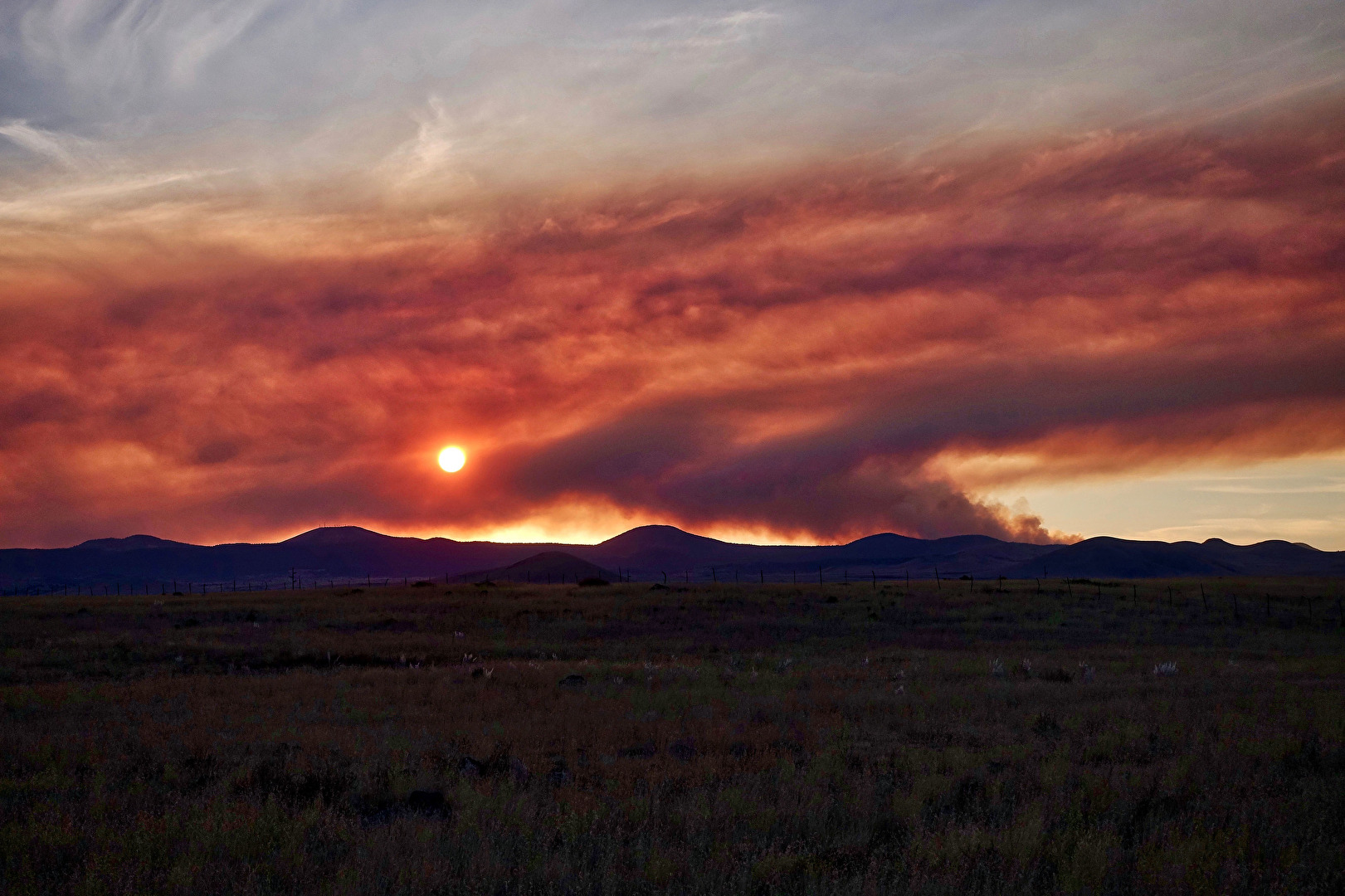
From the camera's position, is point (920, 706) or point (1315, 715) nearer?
point (1315, 715)

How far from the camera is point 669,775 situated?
12.5 meters

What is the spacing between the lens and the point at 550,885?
8070 millimetres

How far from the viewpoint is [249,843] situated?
9.38m

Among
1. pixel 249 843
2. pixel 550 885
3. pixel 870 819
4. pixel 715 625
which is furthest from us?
pixel 715 625

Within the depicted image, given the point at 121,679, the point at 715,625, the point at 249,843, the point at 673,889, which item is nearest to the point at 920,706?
the point at 673,889

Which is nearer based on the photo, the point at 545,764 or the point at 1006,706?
the point at 545,764

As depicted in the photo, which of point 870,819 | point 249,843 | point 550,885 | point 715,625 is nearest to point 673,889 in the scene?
point 550,885

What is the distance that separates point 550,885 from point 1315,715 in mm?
16465

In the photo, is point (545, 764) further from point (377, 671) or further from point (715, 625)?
point (715, 625)

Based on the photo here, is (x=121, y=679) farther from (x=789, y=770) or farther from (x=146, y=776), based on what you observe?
(x=789, y=770)

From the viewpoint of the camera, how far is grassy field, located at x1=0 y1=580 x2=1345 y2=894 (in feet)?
28.6

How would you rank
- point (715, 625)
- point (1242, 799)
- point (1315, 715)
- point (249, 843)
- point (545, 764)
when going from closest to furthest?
point (249, 843), point (1242, 799), point (545, 764), point (1315, 715), point (715, 625)

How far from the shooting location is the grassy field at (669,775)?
8711 millimetres

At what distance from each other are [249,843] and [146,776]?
4.55 m
